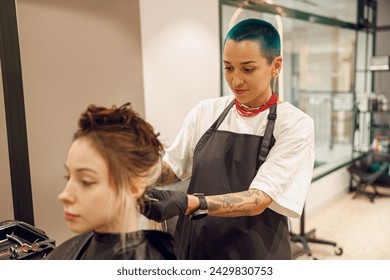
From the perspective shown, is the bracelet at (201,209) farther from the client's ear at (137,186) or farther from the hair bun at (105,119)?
the hair bun at (105,119)

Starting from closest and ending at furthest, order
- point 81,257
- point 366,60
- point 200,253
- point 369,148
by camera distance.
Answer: point 81,257
point 200,253
point 366,60
point 369,148

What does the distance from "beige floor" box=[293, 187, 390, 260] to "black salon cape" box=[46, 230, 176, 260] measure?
98 cm

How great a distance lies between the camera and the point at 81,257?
1313 millimetres

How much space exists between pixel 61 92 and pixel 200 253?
2.70 feet

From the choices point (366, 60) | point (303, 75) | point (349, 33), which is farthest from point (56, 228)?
point (303, 75)

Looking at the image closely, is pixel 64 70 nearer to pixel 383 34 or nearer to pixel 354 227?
pixel 383 34

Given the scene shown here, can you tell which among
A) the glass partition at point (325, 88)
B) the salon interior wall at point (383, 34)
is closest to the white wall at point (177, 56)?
the salon interior wall at point (383, 34)

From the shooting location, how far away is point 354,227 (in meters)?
2.71

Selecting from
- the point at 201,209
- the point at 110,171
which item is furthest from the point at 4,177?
the point at 201,209

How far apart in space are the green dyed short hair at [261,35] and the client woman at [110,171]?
0.44m

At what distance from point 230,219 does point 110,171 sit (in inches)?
20.3

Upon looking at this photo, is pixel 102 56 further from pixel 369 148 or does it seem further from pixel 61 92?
pixel 369 148

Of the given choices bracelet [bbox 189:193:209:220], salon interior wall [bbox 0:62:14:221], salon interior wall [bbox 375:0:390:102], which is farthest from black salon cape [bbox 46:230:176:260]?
salon interior wall [bbox 375:0:390:102]

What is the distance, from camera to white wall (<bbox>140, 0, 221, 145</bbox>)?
5.18ft
